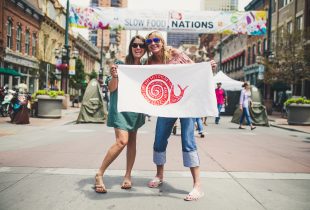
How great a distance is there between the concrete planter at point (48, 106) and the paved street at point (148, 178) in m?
7.24

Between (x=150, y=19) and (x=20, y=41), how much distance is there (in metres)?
15.1

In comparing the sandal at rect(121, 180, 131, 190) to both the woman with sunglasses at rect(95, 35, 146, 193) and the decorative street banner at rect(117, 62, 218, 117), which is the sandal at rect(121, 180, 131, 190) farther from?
the decorative street banner at rect(117, 62, 218, 117)

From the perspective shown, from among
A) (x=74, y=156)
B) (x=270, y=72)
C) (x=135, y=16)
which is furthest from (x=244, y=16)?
(x=74, y=156)

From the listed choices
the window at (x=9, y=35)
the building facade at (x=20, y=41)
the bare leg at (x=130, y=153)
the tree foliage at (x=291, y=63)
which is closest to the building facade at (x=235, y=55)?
the tree foliage at (x=291, y=63)

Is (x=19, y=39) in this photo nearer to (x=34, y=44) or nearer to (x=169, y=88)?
(x=34, y=44)

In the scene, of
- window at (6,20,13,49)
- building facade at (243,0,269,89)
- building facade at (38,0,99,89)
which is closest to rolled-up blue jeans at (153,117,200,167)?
window at (6,20,13,49)

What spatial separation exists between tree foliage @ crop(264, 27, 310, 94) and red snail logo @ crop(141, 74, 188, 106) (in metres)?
20.8

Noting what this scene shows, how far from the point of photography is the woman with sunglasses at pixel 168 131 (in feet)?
Answer: 12.5

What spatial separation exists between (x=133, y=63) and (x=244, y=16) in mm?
18564

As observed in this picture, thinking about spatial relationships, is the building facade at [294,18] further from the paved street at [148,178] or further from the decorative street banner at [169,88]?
the decorative street banner at [169,88]

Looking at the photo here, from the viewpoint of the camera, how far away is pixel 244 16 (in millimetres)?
21156

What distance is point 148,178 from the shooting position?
15.1 feet

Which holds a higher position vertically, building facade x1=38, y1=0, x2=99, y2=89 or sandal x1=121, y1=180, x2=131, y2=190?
building facade x1=38, y1=0, x2=99, y2=89

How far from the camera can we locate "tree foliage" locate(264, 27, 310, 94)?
2366cm
